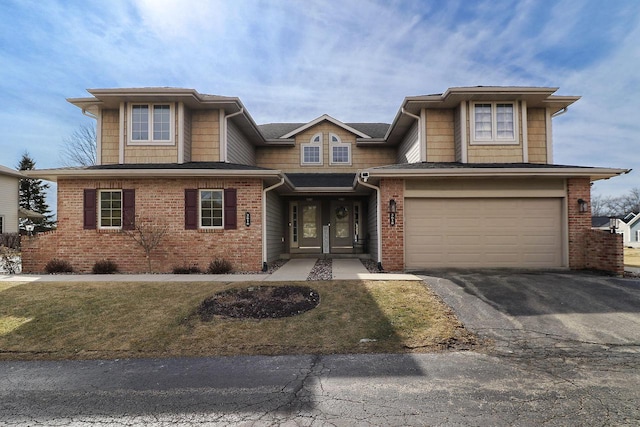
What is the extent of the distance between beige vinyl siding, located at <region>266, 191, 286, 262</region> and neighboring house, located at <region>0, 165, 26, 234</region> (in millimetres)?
17837

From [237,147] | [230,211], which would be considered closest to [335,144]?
[237,147]

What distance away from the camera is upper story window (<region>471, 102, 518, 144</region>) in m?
11.5

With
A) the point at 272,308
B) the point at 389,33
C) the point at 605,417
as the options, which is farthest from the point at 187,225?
the point at 605,417

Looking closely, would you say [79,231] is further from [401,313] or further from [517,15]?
[517,15]

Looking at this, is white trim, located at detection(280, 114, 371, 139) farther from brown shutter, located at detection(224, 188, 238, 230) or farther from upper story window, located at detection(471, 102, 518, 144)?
brown shutter, located at detection(224, 188, 238, 230)

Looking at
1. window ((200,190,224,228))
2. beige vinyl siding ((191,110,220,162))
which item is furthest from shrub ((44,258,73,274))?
beige vinyl siding ((191,110,220,162))

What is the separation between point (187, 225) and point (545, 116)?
13.1 m

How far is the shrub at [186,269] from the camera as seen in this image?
9.97m

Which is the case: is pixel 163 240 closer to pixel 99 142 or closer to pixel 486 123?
pixel 99 142

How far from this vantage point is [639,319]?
5.64 metres

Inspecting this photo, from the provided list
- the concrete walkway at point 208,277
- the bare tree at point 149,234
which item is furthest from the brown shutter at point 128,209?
the concrete walkway at point 208,277

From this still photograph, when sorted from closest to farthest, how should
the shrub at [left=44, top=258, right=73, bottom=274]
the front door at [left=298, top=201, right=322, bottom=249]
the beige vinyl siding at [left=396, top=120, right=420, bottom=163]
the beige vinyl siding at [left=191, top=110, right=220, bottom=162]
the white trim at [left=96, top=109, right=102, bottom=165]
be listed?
1. the shrub at [left=44, top=258, right=73, bottom=274]
2. the white trim at [left=96, top=109, right=102, bottom=165]
3. the beige vinyl siding at [left=191, top=110, right=220, bottom=162]
4. the beige vinyl siding at [left=396, top=120, right=420, bottom=163]
5. the front door at [left=298, top=201, right=322, bottom=249]

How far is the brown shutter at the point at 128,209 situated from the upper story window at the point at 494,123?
11480 millimetres

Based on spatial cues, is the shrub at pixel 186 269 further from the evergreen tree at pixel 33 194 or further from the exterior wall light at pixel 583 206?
the evergreen tree at pixel 33 194
